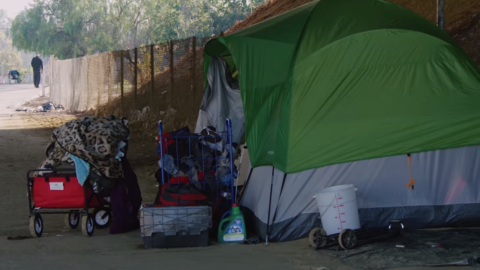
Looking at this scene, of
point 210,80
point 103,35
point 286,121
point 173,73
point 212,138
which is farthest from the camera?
point 103,35

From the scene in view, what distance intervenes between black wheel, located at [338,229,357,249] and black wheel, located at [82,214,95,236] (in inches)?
120

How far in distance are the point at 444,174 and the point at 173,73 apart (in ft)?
38.7

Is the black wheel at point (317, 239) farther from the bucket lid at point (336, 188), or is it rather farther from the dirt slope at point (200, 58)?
the dirt slope at point (200, 58)

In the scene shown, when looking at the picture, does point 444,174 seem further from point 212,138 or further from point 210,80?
point 210,80

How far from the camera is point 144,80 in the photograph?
20828 mm

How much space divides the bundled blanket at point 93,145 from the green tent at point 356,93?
1.59 metres

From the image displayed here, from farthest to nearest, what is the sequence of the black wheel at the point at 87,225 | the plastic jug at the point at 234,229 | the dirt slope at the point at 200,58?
1. the dirt slope at the point at 200,58
2. the black wheel at the point at 87,225
3. the plastic jug at the point at 234,229

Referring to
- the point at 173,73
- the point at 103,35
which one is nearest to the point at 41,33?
the point at 103,35

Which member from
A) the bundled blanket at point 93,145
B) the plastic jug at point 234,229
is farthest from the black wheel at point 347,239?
the bundled blanket at point 93,145

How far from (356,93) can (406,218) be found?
1.41 m

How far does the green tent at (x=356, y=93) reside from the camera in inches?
289

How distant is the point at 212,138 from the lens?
8.56 m

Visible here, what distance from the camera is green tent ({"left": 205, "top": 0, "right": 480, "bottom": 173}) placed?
734 centimetres

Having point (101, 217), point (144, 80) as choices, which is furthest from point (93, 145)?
point (144, 80)
